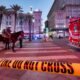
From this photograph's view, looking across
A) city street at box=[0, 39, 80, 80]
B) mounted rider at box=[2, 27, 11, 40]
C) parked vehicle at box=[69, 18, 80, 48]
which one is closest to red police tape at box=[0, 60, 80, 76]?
city street at box=[0, 39, 80, 80]

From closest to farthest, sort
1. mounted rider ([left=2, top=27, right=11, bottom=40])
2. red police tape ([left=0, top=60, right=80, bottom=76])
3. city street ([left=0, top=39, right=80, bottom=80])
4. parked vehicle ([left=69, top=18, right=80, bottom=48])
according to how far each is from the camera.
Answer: red police tape ([left=0, top=60, right=80, bottom=76]) → city street ([left=0, top=39, right=80, bottom=80]) → parked vehicle ([left=69, top=18, right=80, bottom=48]) → mounted rider ([left=2, top=27, right=11, bottom=40])

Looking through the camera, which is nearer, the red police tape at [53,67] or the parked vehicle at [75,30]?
the red police tape at [53,67]

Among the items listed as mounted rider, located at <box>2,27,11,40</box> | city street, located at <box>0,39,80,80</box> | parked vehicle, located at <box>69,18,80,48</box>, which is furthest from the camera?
mounted rider, located at <box>2,27,11,40</box>

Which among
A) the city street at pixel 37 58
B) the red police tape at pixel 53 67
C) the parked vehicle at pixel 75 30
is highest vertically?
the parked vehicle at pixel 75 30

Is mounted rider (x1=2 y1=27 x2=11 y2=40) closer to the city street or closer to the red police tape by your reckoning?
the city street

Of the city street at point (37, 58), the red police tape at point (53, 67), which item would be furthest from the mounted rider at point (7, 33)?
the red police tape at point (53, 67)

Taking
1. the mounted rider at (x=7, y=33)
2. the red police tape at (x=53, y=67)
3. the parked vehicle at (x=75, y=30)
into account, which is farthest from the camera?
the mounted rider at (x=7, y=33)

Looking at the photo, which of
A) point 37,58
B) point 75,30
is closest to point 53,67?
point 37,58

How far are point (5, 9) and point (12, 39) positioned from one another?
193ft

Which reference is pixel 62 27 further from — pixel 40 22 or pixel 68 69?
pixel 68 69

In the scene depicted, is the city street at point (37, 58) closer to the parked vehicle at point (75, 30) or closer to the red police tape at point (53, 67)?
the parked vehicle at point (75, 30)

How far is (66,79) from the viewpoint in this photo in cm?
743

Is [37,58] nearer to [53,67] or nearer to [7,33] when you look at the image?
[7,33]

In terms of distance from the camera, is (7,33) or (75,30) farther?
(7,33)
